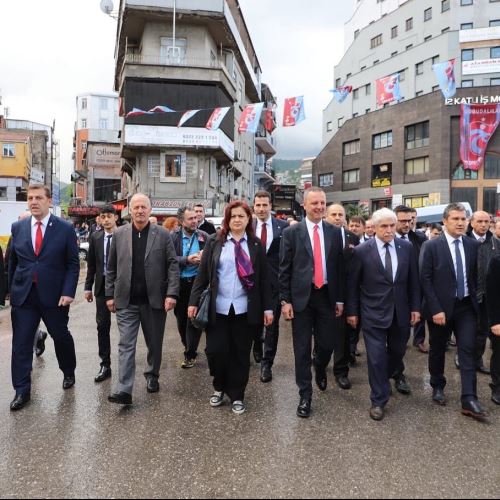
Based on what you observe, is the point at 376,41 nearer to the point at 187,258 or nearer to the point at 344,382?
the point at 187,258

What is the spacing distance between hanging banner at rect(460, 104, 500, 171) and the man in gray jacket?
42.9 metres

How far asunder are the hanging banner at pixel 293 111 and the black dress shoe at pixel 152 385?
901 inches

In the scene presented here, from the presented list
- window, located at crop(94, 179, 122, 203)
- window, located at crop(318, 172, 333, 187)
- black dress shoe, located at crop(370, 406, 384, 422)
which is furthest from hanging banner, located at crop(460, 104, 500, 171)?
window, located at crop(94, 179, 122, 203)

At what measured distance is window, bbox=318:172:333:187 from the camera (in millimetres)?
54781

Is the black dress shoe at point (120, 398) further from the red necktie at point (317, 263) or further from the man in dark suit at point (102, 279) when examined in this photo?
the red necktie at point (317, 263)

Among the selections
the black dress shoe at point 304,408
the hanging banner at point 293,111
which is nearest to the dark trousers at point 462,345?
the black dress shoe at point 304,408

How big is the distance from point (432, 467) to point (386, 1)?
2565 inches

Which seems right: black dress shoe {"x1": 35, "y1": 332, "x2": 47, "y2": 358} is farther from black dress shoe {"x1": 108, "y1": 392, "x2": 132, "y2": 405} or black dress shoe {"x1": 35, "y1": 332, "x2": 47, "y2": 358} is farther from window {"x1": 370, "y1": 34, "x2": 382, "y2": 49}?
window {"x1": 370, "y1": 34, "x2": 382, "y2": 49}

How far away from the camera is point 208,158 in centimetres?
2875

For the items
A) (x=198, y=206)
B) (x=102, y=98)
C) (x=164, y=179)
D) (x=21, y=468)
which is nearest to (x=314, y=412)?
(x=21, y=468)

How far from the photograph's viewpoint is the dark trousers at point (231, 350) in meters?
4.39

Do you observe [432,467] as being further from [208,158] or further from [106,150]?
[106,150]

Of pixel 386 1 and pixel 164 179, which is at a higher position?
pixel 386 1

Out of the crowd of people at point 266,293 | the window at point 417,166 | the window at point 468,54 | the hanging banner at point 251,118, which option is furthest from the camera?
the window at point 468,54
